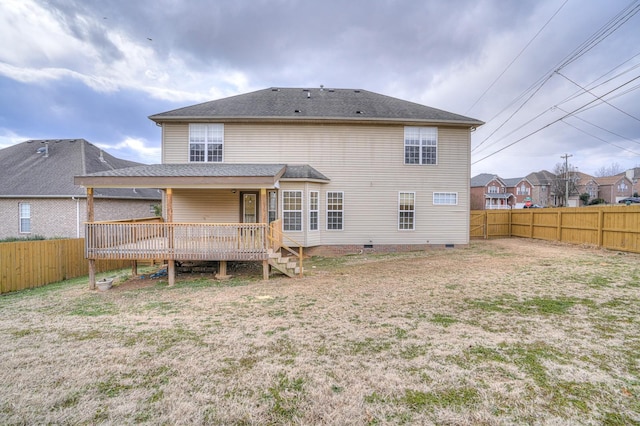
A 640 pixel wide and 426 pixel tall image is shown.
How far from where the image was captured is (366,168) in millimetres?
13336

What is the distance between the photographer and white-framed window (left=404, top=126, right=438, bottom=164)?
13508 mm

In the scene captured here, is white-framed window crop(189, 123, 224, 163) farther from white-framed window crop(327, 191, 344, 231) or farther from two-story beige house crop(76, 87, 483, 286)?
white-framed window crop(327, 191, 344, 231)

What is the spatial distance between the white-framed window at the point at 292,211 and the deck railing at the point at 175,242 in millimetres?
3425

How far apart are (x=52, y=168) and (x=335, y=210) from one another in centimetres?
1909

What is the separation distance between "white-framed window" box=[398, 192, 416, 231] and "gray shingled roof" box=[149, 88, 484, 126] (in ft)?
11.7

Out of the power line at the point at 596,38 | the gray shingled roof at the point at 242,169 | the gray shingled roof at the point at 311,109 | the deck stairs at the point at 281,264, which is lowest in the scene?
the deck stairs at the point at 281,264

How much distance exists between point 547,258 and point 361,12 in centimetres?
1463

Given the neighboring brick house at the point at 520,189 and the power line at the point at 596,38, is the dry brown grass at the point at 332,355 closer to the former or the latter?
the power line at the point at 596,38

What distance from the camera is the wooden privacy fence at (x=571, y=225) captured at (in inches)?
445

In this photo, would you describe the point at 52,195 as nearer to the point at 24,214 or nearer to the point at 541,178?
the point at 24,214

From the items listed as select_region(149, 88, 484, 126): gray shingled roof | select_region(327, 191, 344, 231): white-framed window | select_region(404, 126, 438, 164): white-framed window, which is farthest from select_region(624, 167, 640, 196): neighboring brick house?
select_region(327, 191, 344, 231): white-framed window

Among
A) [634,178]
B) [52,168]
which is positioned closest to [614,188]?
[634,178]

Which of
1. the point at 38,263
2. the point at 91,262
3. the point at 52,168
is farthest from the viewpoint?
the point at 52,168

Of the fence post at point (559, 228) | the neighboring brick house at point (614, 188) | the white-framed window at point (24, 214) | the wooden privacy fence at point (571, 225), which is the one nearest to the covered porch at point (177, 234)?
the white-framed window at point (24, 214)
